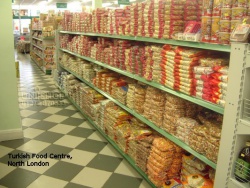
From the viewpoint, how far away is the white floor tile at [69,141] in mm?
3990

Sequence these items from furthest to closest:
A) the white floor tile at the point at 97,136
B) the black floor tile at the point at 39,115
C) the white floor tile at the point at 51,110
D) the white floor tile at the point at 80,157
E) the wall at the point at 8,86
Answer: the white floor tile at the point at 51,110 < the black floor tile at the point at 39,115 < the white floor tile at the point at 97,136 < the wall at the point at 8,86 < the white floor tile at the point at 80,157

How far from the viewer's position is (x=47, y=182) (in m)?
3.00

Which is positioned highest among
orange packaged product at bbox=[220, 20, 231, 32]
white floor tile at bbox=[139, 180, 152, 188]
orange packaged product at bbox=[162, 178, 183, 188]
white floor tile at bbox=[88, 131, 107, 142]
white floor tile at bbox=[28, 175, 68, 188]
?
orange packaged product at bbox=[220, 20, 231, 32]

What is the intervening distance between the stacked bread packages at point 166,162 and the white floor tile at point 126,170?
530 millimetres

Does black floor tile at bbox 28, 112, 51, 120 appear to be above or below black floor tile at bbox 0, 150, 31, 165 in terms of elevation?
above

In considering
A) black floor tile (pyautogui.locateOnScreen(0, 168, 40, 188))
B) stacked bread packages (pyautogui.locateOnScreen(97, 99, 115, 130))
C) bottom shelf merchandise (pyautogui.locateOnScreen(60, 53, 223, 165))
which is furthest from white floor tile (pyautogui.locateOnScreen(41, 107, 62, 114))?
black floor tile (pyautogui.locateOnScreen(0, 168, 40, 188))

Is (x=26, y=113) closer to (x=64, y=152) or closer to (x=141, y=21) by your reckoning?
(x=64, y=152)

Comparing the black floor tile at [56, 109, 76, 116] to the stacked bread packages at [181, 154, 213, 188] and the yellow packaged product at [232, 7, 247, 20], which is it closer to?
the stacked bread packages at [181, 154, 213, 188]

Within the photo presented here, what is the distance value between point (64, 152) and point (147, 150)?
4.76 feet

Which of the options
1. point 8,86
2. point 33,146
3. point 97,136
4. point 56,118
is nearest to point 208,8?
point 97,136

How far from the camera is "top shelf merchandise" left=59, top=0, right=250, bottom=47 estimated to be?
178 centimetres

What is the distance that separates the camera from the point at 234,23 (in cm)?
173

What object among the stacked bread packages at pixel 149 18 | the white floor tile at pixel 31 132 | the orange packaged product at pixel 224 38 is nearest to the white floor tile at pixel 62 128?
the white floor tile at pixel 31 132

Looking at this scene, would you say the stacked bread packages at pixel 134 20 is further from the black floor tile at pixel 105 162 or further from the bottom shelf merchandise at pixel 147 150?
the black floor tile at pixel 105 162
